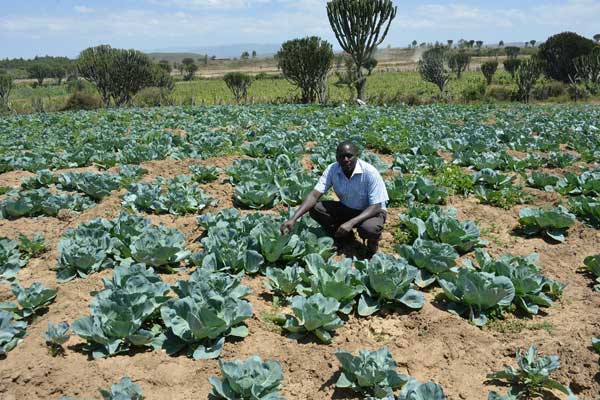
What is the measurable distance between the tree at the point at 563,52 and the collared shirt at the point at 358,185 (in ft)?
146

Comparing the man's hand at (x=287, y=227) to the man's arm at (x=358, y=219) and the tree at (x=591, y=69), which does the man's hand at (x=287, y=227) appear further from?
the tree at (x=591, y=69)

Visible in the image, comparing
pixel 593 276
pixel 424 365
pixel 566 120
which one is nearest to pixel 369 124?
pixel 566 120

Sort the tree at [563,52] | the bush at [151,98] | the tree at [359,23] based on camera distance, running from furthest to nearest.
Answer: the tree at [563,52]
the bush at [151,98]
the tree at [359,23]

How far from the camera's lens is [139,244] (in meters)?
4.73

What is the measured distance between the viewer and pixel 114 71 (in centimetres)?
3322

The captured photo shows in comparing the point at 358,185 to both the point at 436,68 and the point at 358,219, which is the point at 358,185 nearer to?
the point at 358,219

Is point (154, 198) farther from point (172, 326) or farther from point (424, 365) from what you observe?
point (424, 365)

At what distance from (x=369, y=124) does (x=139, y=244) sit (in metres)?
9.01

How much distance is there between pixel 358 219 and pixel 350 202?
45 centimetres

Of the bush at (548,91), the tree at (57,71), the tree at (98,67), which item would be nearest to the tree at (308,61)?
the tree at (98,67)

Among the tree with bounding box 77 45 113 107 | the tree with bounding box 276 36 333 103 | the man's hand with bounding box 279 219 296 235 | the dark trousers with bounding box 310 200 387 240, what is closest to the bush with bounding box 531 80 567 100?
the tree with bounding box 276 36 333 103

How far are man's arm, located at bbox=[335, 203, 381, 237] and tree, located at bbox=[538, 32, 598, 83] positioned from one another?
44.6 meters

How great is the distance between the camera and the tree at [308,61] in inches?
1074

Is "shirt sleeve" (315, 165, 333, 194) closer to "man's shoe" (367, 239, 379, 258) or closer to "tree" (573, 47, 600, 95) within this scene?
"man's shoe" (367, 239, 379, 258)
